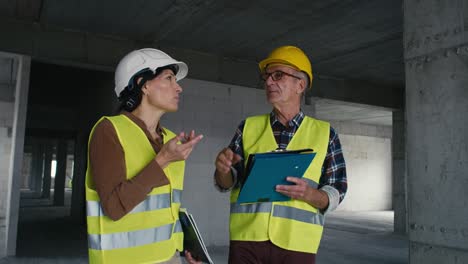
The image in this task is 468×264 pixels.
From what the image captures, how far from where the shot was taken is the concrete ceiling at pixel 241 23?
580 centimetres

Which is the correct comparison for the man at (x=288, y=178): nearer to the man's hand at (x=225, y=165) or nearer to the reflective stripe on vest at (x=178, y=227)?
the man's hand at (x=225, y=165)

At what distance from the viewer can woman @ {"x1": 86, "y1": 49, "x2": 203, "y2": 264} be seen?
1566mm

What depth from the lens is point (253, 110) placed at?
8.91 meters

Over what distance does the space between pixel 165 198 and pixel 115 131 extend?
36 centimetres

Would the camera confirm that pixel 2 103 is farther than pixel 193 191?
Yes

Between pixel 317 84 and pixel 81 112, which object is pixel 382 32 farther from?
pixel 81 112

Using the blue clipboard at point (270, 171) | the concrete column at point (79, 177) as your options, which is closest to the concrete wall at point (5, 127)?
the concrete column at point (79, 177)

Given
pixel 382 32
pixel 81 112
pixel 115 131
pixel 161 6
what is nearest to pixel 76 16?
pixel 161 6

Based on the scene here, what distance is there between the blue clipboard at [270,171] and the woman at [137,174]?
0.29 metres

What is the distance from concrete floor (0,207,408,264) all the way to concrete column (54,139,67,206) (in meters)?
7.59

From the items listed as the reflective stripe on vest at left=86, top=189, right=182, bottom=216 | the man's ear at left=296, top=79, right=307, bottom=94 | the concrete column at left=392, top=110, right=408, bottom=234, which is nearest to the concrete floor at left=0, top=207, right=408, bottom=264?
the concrete column at left=392, top=110, right=408, bottom=234

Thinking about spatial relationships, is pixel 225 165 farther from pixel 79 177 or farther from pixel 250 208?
pixel 79 177

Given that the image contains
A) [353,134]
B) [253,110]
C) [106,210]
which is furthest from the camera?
[353,134]

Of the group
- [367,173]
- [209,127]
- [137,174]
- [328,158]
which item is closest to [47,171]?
[367,173]
